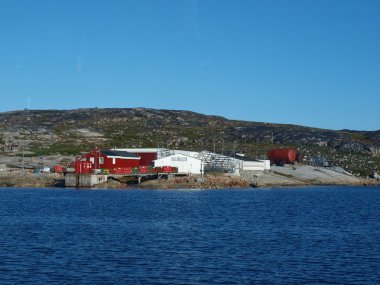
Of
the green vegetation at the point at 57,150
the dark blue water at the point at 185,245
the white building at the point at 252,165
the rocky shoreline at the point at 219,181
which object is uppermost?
the green vegetation at the point at 57,150

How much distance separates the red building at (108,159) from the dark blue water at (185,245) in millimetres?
49670

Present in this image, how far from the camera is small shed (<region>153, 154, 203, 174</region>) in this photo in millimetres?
130250

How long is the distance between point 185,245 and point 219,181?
3234 inches

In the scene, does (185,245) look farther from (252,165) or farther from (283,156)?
(283,156)

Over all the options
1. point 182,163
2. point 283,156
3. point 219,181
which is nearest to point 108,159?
point 182,163

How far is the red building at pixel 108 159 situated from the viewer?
419ft

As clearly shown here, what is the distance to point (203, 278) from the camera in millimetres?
33906

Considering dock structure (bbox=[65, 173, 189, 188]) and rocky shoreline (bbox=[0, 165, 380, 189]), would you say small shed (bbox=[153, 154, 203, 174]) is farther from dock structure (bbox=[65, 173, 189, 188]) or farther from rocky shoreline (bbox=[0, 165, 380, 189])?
dock structure (bbox=[65, 173, 189, 188])

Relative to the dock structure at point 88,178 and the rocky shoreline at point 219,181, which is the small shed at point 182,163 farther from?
the dock structure at point 88,178

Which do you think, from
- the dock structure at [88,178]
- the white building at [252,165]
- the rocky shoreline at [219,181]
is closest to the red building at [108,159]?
the dock structure at [88,178]

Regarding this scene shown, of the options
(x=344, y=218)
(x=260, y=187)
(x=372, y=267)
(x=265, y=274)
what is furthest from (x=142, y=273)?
(x=260, y=187)

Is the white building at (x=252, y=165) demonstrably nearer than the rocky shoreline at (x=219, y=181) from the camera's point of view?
No

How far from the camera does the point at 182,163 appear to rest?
131000mm

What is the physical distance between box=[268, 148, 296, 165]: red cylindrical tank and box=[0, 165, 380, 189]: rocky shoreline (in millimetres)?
6366
